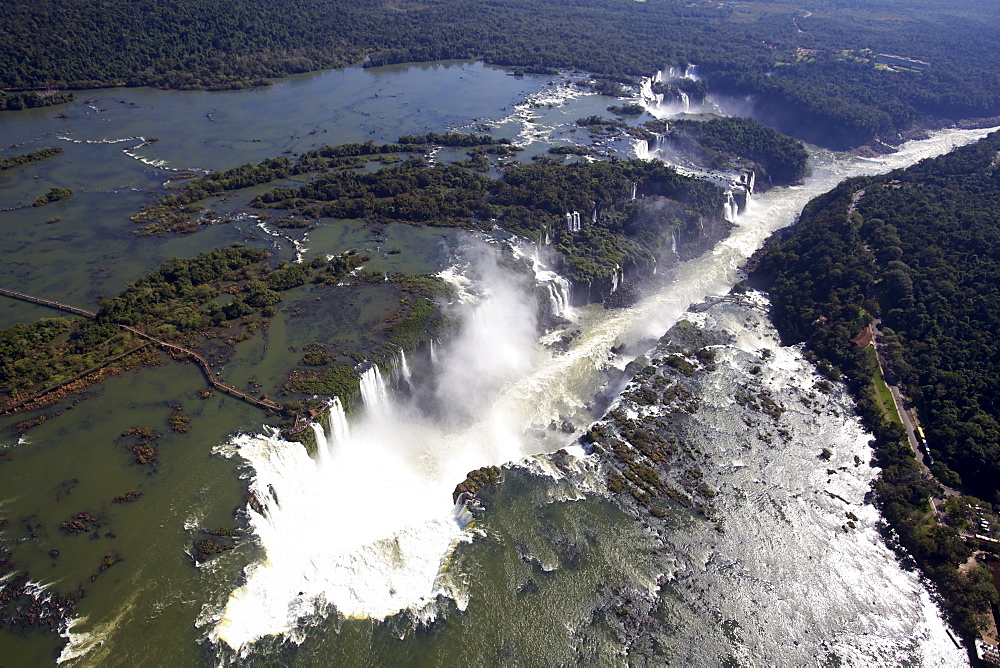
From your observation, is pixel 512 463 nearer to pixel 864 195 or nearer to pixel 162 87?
pixel 864 195

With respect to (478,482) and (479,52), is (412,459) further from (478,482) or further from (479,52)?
(479,52)

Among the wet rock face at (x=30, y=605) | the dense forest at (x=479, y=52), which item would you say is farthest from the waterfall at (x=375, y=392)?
the dense forest at (x=479, y=52)

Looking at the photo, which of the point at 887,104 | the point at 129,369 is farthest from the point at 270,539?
the point at 887,104

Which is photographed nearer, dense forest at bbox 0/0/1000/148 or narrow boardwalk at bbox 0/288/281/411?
narrow boardwalk at bbox 0/288/281/411

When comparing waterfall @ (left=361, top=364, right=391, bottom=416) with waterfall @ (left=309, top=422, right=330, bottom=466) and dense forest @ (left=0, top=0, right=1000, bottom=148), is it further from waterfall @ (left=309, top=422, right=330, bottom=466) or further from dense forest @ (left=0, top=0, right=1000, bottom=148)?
dense forest @ (left=0, top=0, right=1000, bottom=148)

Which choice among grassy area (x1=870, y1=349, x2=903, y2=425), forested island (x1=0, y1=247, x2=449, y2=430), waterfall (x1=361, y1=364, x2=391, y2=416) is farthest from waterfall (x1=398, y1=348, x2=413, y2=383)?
grassy area (x1=870, y1=349, x2=903, y2=425)

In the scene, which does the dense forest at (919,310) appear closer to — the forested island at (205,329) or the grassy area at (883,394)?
the grassy area at (883,394)
